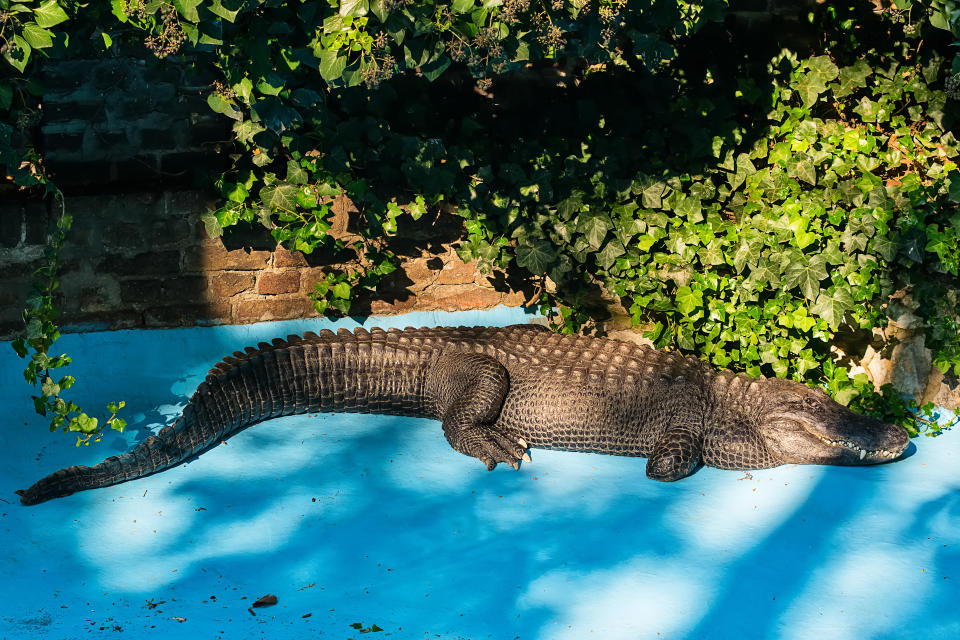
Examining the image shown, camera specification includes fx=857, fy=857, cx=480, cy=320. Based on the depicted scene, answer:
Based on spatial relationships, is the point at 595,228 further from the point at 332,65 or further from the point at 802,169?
the point at 332,65

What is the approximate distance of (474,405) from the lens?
15.8 feet

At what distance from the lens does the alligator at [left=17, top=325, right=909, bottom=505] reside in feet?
14.8

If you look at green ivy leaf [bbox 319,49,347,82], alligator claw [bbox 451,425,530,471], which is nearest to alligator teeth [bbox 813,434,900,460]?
alligator claw [bbox 451,425,530,471]

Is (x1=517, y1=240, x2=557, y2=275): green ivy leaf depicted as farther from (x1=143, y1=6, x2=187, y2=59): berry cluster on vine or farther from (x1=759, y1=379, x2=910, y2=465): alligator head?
(x1=143, y1=6, x2=187, y2=59): berry cluster on vine

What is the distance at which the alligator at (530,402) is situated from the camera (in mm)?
4504

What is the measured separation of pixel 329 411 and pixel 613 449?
1.71 meters

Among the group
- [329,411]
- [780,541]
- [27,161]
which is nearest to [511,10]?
[780,541]

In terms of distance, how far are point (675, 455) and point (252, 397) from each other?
2.37 metres

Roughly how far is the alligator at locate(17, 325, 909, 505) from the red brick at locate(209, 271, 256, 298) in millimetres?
396

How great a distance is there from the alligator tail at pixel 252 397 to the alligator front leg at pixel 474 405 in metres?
0.28

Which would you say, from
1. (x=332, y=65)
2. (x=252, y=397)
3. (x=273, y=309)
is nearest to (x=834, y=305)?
(x=332, y=65)

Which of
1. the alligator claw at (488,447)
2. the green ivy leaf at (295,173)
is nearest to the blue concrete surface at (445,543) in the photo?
the alligator claw at (488,447)

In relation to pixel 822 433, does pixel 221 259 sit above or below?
above

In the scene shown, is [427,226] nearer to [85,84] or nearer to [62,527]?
[85,84]
